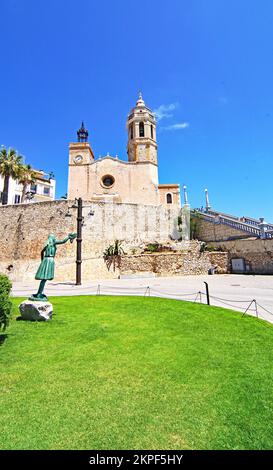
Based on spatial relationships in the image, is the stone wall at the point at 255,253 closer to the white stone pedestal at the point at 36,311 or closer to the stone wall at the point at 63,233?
the stone wall at the point at 63,233

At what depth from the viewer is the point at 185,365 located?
4.34m

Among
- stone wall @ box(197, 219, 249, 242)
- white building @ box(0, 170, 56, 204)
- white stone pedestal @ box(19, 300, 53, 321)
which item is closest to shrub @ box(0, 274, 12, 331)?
white stone pedestal @ box(19, 300, 53, 321)

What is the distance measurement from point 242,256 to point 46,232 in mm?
19031

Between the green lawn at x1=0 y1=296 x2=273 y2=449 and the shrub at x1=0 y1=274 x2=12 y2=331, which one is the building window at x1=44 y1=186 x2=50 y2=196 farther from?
the shrub at x1=0 y1=274 x2=12 y2=331

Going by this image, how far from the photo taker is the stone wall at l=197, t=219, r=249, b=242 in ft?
78.5

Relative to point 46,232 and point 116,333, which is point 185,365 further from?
point 46,232

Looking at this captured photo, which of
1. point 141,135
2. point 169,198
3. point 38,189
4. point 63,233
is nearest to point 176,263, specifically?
point 63,233

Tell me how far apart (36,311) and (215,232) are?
22.8 metres

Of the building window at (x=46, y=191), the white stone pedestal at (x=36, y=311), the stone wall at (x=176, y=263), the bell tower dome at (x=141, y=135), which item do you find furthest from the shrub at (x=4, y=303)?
the building window at (x=46, y=191)

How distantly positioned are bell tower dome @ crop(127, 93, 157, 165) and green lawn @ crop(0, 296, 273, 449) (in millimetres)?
34482

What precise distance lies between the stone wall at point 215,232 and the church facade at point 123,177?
9569 millimetres

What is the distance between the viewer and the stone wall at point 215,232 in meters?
23.9
